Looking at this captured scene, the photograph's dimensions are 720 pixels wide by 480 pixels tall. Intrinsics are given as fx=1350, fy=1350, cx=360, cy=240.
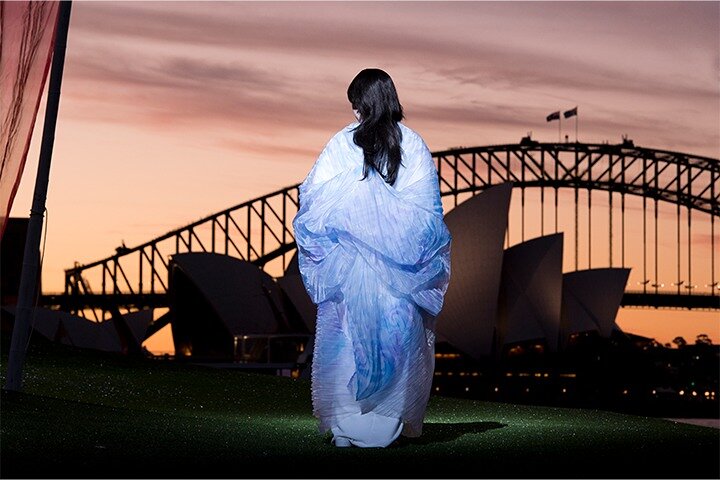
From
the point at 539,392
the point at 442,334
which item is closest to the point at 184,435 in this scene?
the point at 442,334

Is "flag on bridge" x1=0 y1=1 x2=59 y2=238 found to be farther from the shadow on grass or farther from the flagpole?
the shadow on grass

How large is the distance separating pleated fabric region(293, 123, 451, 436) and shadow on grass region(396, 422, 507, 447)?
0.12 metres

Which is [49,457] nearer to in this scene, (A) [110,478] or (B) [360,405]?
(A) [110,478]

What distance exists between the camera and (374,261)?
9.02 metres

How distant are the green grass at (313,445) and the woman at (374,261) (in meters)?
0.39

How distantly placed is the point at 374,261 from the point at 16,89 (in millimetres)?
3598

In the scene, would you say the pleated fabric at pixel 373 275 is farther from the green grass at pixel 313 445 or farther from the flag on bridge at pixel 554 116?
the flag on bridge at pixel 554 116

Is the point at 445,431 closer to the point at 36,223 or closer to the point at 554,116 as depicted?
the point at 36,223

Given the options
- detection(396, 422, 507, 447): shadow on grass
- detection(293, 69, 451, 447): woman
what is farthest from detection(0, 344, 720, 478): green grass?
detection(293, 69, 451, 447): woman

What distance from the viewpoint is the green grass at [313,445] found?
7.14 metres

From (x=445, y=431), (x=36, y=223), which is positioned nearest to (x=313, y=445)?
(x=445, y=431)

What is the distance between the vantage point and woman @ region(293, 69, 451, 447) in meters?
8.90

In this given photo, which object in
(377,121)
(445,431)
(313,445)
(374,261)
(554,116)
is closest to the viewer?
(313,445)

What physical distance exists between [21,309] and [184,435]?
4464 millimetres
